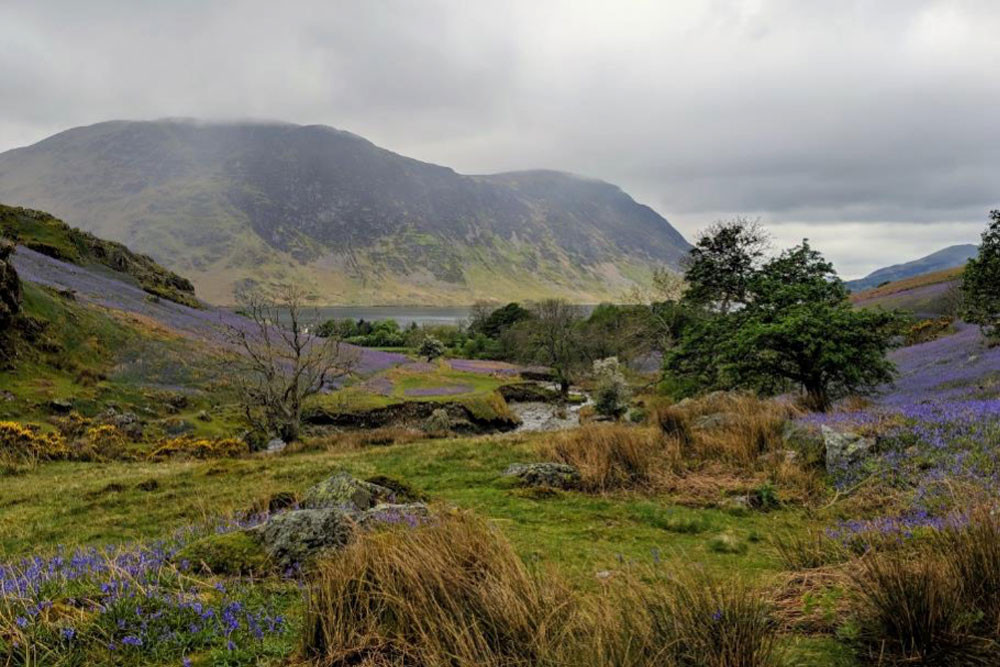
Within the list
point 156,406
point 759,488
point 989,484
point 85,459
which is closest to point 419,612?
point 989,484

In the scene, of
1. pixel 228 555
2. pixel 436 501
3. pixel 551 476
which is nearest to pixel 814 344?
pixel 551 476

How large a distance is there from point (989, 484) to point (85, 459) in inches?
978

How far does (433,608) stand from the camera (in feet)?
12.9

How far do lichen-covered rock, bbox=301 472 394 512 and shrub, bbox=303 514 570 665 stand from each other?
135 inches

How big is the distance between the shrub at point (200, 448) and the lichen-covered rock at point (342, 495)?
1656 centimetres

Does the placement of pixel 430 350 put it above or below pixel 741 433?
below

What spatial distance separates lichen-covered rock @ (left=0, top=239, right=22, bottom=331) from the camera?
2677 cm

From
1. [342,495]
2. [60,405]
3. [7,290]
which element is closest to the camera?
[342,495]

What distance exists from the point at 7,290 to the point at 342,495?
95.8 ft

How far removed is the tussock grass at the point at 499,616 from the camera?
328cm

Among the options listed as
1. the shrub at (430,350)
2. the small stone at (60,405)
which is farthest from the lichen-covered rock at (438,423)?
the shrub at (430,350)

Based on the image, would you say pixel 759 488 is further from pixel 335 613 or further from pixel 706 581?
pixel 335 613

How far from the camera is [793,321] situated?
48.9 feet

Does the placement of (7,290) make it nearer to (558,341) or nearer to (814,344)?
(814,344)
